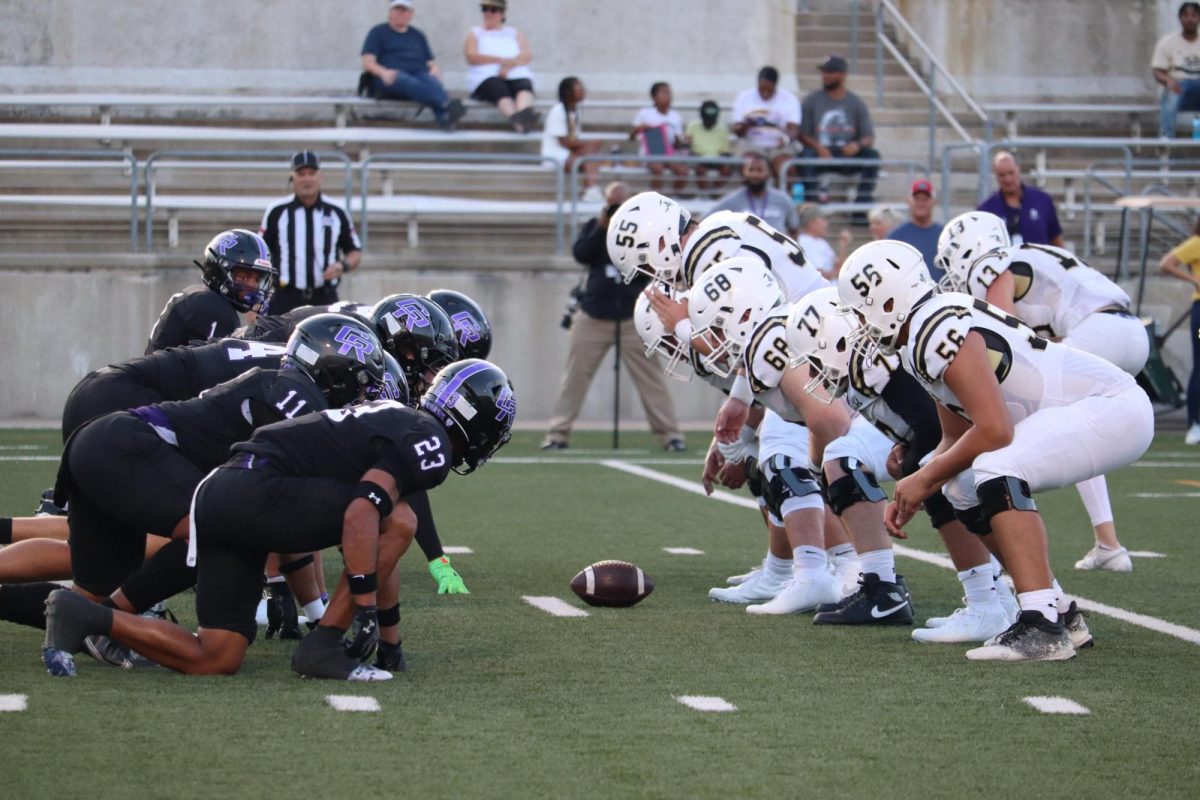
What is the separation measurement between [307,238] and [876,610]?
272 inches

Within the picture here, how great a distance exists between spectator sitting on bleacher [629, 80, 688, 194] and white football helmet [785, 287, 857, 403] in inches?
426

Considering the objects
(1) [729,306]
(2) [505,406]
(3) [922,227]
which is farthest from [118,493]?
(3) [922,227]

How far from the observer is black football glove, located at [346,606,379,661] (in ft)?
19.4

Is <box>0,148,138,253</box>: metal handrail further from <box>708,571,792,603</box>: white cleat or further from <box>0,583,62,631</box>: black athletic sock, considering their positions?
<box>0,583,62,631</box>: black athletic sock

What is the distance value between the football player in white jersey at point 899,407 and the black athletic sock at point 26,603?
2.89 m

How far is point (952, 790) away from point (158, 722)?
2.26 m

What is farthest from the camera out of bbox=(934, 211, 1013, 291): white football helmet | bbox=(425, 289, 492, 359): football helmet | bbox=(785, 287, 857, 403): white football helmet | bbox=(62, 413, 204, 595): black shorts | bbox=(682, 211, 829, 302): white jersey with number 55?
bbox=(934, 211, 1013, 291): white football helmet

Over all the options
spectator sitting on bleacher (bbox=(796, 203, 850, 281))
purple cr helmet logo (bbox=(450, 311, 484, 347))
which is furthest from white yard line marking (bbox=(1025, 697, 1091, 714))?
spectator sitting on bleacher (bbox=(796, 203, 850, 281))

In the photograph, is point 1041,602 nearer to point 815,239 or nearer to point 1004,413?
point 1004,413

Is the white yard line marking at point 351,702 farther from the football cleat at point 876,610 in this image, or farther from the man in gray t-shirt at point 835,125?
the man in gray t-shirt at point 835,125

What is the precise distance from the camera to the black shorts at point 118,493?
20.4 feet

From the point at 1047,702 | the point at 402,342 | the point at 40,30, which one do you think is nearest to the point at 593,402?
the point at 40,30

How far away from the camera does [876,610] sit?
24.1ft

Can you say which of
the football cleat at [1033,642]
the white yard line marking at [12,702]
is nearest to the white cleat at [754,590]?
the football cleat at [1033,642]
